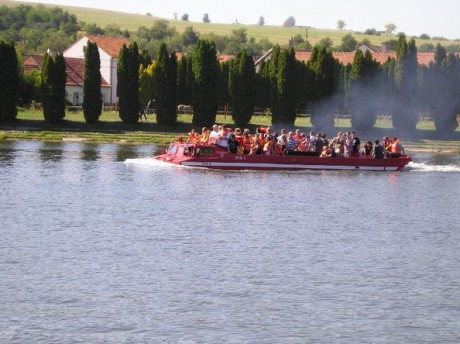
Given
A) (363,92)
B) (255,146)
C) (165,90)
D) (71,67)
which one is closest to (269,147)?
(255,146)

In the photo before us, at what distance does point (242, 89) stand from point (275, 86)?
2653mm

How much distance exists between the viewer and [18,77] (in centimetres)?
8938

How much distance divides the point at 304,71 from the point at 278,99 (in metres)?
8.86

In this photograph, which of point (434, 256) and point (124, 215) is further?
point (124, 215)

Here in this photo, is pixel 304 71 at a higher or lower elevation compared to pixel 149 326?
higher

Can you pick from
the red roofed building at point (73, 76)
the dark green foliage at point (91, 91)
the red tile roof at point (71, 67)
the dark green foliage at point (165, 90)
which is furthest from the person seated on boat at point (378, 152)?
the red tile roof at point (71, 67)

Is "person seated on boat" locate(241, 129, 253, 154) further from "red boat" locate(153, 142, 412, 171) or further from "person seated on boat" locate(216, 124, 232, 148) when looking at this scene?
"person seated on boat" locate(216, 124, 232, 148)

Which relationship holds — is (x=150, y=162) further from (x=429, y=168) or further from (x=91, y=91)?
(x=91, y=91)

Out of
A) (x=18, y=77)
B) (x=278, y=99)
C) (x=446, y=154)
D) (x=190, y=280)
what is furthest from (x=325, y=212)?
(x=18, y=77)

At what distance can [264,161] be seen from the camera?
5803 centimetres

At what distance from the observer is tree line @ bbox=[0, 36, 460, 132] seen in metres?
84.8

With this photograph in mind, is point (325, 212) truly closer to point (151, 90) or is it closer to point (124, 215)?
point (124, 215)

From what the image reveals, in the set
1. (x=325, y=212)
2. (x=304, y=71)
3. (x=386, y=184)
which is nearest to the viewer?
(x=325, y=212)

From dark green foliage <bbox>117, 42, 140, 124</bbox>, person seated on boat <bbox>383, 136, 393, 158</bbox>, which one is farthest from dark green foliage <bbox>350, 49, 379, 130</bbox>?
person seated on boat <bbox>383, 136, 393, 158</bbox>
